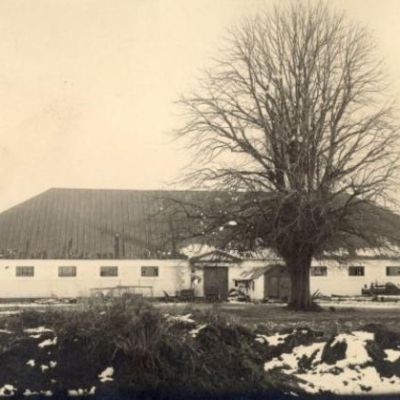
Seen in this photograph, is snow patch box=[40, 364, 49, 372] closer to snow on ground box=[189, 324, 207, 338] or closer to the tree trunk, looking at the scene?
snow on ground box=[189, 324, 207, 338]

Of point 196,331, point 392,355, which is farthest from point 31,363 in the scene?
point 392,355

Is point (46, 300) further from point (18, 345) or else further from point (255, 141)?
point (18, 345)

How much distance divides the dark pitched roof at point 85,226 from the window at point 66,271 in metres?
0.85

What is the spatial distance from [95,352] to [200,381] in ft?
8.80

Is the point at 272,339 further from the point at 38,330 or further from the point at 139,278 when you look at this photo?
the point at 139,278

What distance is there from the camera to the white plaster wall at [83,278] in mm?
44438

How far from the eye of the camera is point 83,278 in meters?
45.0

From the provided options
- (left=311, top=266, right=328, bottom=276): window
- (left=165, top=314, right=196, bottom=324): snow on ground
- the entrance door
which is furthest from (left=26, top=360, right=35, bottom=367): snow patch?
(left=311, top=266, right=328, bottom=276): window

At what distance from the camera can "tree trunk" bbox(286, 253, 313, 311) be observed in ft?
104

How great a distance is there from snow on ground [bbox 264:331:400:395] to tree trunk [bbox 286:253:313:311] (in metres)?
12.3

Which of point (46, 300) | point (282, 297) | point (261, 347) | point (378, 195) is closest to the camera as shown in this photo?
point (261, 347)

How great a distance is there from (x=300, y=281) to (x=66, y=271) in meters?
18.6

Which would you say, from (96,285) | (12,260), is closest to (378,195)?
(96,285)

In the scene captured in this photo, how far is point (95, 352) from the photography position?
1708 cm
